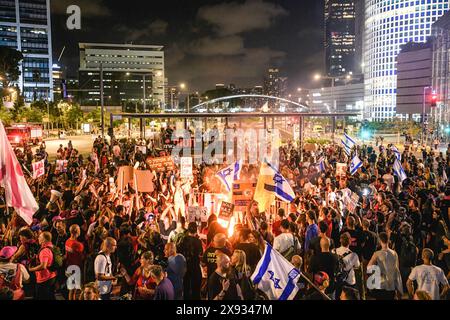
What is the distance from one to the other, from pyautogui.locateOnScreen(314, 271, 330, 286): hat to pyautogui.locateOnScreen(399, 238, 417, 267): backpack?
1.65 m

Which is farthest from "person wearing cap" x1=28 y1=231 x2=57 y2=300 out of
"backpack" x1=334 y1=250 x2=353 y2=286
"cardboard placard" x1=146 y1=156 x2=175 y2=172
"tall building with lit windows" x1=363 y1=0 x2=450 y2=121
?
"tall building with lit windows" x1=363 y1=0 x2=450 y2=121

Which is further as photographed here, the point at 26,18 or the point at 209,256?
the point at 26,18

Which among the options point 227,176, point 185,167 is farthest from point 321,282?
point 185,167

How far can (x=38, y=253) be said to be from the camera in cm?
668

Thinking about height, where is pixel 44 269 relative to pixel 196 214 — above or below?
below

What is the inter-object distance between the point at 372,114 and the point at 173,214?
146 m

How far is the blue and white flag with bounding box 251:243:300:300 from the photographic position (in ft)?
18.9

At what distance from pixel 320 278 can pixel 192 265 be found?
210cm

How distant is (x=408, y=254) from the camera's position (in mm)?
7113

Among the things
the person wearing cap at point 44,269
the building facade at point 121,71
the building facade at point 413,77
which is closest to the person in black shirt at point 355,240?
the person wearing cap at point 44,269

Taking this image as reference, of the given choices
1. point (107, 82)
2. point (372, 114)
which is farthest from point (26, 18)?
point (372, 114)

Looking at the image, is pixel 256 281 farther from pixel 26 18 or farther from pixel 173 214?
pixel 26 18

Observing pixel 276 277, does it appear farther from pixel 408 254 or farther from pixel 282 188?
pixel 282 188
